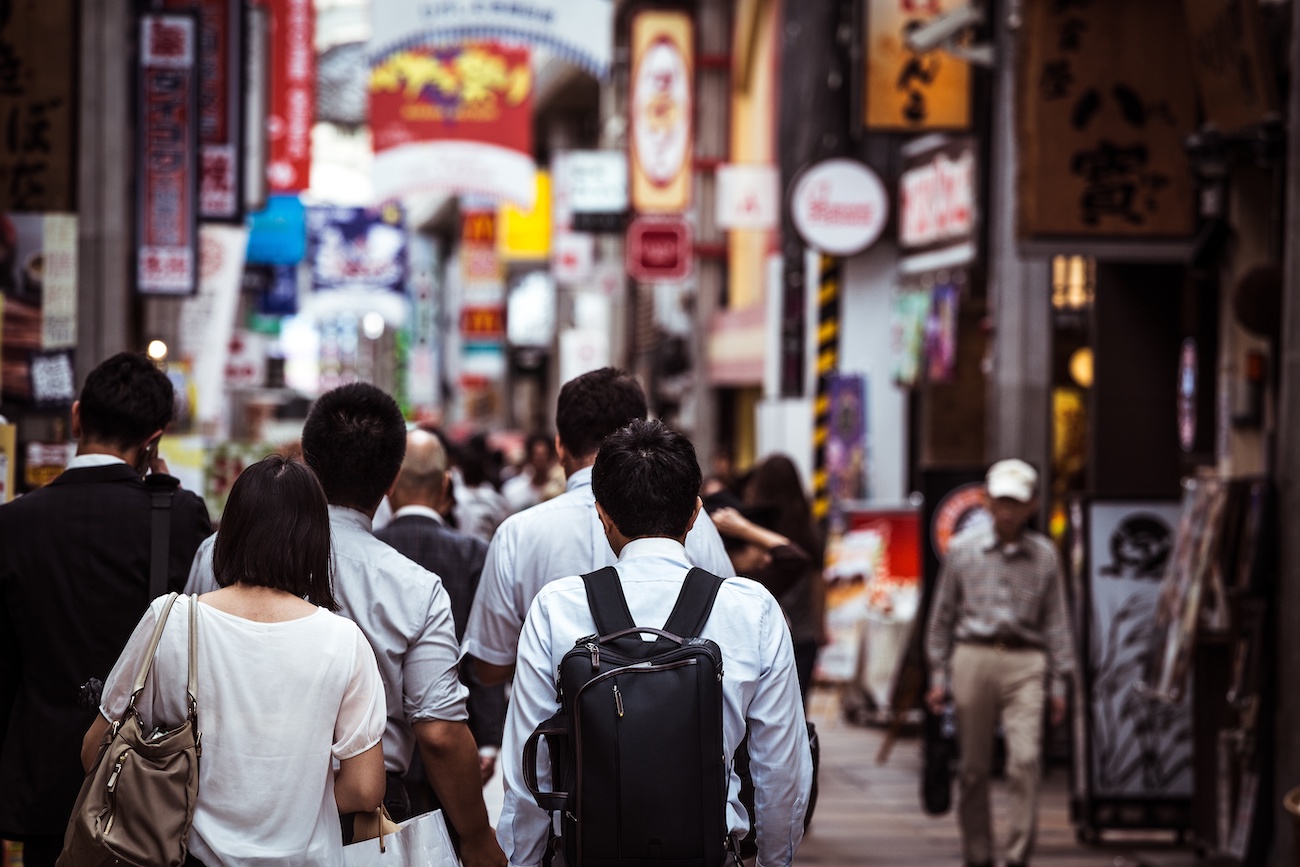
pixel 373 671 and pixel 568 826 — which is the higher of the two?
pixel 373 671

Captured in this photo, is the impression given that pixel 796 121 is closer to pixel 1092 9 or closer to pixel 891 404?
pixel 891 404

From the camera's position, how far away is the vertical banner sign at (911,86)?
45.1 ft

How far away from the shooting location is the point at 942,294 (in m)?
16.7

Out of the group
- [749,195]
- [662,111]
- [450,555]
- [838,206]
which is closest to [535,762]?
[450,555]

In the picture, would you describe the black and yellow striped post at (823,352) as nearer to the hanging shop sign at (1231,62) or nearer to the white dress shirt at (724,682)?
the hanging shop sign at (1231,62)

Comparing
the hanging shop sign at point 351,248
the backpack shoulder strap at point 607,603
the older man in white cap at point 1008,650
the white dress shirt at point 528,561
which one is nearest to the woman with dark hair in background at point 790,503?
the older man in white cap at point 1008,650

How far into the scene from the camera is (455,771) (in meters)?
4.08

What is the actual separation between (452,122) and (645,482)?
17051 mm

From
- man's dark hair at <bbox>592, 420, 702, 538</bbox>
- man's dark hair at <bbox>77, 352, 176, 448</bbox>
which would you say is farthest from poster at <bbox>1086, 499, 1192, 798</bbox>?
man's dark hair at <bbox>77, 352, 176, 448</bbox>

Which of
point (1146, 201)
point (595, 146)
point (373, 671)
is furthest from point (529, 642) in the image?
point (595, 146)

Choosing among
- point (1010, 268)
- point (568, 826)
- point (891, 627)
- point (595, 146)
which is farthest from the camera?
point (595, 146)

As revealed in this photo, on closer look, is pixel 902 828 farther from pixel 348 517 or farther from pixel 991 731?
pixel 348 517

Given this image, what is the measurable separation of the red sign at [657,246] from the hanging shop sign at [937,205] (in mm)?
7413

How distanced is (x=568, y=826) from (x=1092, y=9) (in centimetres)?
696
